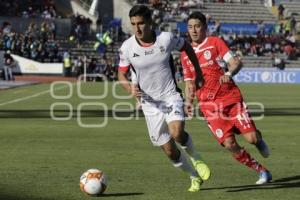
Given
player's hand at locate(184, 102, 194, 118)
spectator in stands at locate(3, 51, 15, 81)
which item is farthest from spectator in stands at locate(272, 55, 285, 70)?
player's hand at locate(184, 102, 194, 118)

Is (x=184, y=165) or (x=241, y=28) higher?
(x=184, y=165)

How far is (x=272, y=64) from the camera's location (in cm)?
5875

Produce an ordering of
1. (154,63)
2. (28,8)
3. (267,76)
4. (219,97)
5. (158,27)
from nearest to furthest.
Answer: (154,63) < (219,97) < (267,76) < (158,27) < (28,8)

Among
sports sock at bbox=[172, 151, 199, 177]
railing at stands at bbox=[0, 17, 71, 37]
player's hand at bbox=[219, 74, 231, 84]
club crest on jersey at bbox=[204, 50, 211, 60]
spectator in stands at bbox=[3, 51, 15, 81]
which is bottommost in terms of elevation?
spectator in stands at bbox=[3, 51, 15, 81]

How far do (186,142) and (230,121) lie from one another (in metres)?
0.88

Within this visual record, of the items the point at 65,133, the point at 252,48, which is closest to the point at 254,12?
the point at 252,48

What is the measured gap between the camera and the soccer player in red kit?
10.4m

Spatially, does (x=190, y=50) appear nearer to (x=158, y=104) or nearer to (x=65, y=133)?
(x=158, y=104)

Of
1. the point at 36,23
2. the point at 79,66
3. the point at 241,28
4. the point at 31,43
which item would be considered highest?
the point at 36,23

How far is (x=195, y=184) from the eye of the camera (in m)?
9.73

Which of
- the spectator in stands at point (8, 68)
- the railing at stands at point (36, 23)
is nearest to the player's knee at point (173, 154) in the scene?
the spectator in stands at point (8, 68)

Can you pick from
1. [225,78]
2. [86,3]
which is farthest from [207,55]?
[86,3]

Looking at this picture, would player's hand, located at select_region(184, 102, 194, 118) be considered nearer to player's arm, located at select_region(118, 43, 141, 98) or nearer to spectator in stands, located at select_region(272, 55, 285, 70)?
player's arm, located at select_region(118, 43, 141, 98)

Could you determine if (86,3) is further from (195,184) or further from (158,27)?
(195,184)
